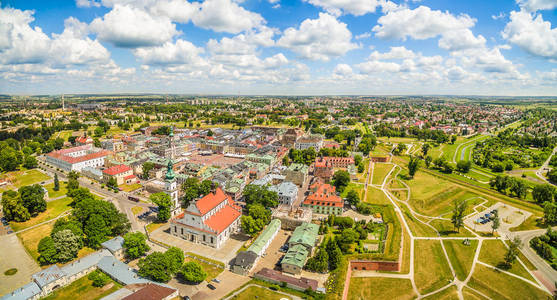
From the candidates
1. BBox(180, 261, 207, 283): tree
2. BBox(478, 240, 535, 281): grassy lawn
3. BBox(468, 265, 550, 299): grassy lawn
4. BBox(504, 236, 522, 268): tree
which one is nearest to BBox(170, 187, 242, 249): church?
BBox(180, 261, 207, 283): tree

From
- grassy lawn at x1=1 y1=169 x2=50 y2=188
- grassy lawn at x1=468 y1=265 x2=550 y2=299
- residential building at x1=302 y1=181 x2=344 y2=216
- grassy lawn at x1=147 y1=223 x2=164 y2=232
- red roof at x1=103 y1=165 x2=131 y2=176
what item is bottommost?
grassy lawn at x1=468 y1=265 x2=550 y2=299

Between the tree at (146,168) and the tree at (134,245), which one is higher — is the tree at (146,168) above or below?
above

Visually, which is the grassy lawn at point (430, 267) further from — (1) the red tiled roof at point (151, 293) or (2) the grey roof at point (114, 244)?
(2) the grey roof at point (114, 244)

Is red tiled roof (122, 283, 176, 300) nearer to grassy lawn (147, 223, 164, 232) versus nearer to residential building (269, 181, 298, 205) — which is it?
grassy lawn (147, 223, 164, 232)

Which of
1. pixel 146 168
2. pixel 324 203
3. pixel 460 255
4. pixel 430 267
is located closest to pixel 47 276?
pixel 146 168

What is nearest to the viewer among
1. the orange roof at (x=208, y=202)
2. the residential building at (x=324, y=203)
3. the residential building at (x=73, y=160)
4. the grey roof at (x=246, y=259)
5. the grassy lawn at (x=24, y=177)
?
the grey roof at (x=246, y=259)

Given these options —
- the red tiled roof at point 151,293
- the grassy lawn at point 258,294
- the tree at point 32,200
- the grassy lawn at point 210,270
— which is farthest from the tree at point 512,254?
the tree at point 32,200

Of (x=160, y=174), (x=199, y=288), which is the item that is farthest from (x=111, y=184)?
(x=199, y=288)
